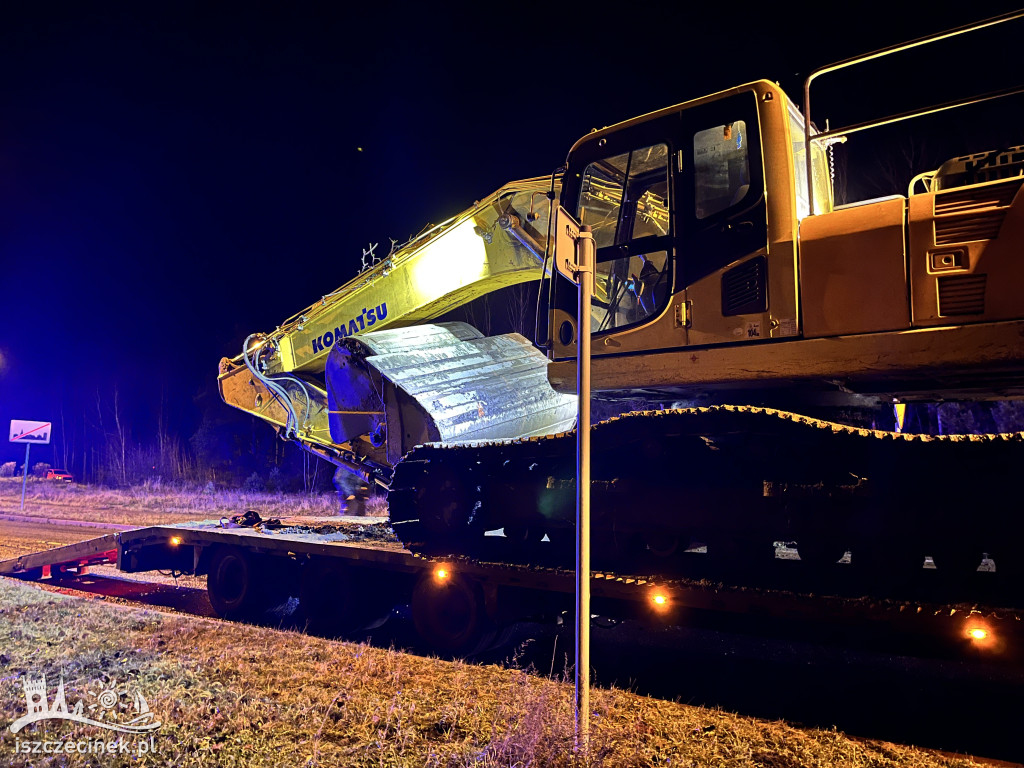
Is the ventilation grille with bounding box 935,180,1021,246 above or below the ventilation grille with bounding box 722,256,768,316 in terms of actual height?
above

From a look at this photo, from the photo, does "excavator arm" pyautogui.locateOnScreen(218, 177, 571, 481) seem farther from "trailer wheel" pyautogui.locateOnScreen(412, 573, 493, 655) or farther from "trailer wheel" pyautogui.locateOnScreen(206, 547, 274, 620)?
"trailer wheel" pyautogui.locateOnScreen(206, 547, 274, 620)

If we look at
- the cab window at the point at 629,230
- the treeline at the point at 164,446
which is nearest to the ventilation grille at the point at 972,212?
the cab window at the point at 629,230

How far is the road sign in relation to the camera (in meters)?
19.0

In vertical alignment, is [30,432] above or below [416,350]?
below

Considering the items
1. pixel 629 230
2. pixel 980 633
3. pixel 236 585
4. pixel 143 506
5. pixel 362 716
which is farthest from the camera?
pixel 143 506

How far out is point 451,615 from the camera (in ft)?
18.7

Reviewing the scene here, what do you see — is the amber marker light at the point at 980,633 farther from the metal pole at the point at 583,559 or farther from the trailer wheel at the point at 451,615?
the trailer wheel at the point at 451,615

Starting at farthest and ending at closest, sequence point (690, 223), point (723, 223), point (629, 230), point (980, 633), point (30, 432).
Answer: point (30, 432) → point (629, 230) → point (690, 223) → point (723, 223) → point (980, 633)

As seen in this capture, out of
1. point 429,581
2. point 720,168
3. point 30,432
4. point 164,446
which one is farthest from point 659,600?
point 164,446

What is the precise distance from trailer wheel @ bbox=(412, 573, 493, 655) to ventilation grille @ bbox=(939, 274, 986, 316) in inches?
148

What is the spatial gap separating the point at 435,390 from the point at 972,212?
471cm

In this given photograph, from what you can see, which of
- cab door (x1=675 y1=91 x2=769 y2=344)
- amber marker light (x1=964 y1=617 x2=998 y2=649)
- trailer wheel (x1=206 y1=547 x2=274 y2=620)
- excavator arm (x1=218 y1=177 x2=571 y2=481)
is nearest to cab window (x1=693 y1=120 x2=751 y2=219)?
cab door (x1=675 y1=91 x2=769 y2=344)

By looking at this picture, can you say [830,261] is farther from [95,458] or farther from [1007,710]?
[95,458]

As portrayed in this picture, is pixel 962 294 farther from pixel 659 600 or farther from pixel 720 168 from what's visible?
pixel 659 600
